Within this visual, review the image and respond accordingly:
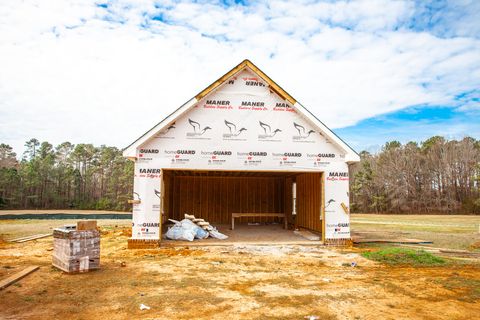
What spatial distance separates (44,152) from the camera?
6219 cm

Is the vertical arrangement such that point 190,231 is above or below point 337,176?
below

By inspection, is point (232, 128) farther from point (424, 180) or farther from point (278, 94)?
point (424, 180)

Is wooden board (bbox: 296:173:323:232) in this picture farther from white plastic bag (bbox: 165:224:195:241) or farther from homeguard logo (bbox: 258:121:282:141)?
white plastic bag (bbox: 165:224:195:241)

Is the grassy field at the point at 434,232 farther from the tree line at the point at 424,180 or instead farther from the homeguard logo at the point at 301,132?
the tree line at the point at 424,180

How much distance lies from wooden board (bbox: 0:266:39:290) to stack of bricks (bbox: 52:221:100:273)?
51 cm

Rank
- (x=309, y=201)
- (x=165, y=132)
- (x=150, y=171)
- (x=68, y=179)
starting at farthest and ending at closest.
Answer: (x=68, y=179) < (x=309, y=201) < (x=165, y=132) < (x=150, y=171)

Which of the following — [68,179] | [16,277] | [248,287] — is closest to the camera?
[248,287]

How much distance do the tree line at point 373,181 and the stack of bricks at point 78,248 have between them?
43.6 metres

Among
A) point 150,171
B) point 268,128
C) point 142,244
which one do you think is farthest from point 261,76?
point 142,244

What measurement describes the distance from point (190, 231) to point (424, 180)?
4381cm

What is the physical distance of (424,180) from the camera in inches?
1832

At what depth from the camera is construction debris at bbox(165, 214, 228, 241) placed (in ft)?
41.1

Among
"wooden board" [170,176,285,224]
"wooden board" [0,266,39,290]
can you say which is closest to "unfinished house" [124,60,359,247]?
"wooden board" [0,266,39,290]

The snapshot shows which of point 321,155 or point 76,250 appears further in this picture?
point 321,155
